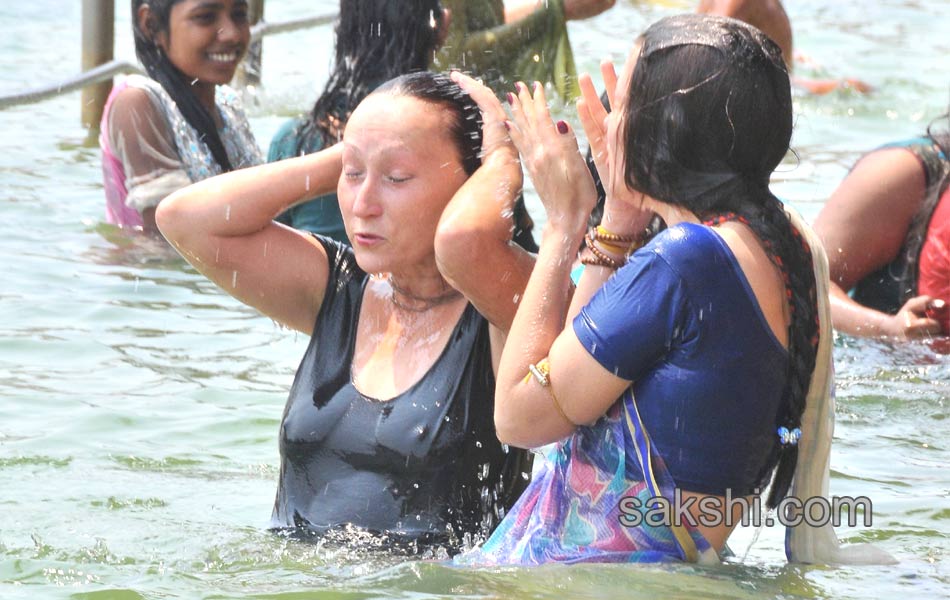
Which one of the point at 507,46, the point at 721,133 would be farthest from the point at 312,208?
the point at 721,133

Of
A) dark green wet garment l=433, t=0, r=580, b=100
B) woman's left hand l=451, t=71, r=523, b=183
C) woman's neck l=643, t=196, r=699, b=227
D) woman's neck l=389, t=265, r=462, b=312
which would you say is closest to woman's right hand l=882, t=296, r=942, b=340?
dark green wet garment l=433, t=0, r=580, b=100

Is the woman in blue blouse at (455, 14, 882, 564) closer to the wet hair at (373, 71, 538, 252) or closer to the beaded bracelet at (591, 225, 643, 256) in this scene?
the beaded bracelet at (591, 225, 643, 256)

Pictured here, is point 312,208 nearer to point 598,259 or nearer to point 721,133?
point 598,259

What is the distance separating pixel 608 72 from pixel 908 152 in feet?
9.08

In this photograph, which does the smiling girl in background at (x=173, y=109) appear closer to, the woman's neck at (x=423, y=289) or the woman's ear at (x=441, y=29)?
the woman's ear at (x=441, y=29)

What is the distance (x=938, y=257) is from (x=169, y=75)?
3.25 metres

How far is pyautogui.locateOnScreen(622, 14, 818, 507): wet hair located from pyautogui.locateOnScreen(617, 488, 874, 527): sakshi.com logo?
0.22 meters

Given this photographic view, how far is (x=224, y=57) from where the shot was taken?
6.60 meters

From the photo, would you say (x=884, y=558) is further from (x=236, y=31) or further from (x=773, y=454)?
(x=236, y=31)

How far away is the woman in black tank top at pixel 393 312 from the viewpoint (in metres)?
3.10

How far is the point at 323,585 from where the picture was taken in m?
3.16

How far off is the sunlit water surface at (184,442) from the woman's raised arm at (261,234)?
54 centimetres

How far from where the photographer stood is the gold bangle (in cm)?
269

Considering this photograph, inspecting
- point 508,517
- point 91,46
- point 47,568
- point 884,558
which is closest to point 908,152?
point 884,558
